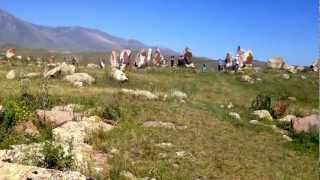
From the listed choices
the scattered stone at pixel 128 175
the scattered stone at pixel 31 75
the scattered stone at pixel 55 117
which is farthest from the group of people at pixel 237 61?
the scattered stone at pixel 128 175

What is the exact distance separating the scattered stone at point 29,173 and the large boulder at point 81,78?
93.0 feet

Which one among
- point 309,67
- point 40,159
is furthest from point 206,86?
point 40,159

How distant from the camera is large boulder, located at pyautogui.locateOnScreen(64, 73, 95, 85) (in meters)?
40.8

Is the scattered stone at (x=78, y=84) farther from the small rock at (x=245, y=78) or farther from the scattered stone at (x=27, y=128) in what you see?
the small rock at (x=245, y=78)

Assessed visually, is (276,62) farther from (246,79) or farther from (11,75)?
(11,75)

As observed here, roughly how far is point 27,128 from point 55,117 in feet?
5.78

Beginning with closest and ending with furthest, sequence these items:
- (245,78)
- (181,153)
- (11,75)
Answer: (181,153) < (11,75) < (245,78)

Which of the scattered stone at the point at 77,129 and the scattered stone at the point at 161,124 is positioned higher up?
the scattered stone at the point at 77,129

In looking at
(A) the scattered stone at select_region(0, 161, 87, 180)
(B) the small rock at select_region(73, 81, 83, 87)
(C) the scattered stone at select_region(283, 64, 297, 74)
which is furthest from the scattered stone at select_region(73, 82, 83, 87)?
(C) the scattered stone at select_region(283, 64, 297, 74)

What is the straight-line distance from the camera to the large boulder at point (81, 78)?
40.8 meters

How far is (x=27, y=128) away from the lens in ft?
73.8

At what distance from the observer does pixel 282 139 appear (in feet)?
88.0

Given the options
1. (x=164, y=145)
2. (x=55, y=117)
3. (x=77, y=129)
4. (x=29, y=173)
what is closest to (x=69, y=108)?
(x=55, y=117)

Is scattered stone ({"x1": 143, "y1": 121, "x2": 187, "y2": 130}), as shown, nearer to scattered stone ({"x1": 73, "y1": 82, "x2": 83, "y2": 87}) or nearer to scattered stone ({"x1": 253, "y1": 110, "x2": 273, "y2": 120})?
scattered stone ({"x1": 253, "y1": 110, "x2": 273, "y2": 120})
